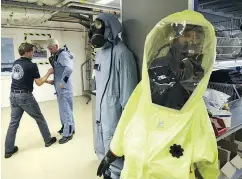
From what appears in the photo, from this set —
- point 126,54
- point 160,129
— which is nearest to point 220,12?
point 126,54

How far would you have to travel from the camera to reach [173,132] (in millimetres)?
1018

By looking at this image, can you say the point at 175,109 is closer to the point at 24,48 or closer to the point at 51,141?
the point at 24,48

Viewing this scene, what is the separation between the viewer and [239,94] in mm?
1899

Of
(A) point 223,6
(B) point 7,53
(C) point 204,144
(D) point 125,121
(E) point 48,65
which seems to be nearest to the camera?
(C) point 204,144

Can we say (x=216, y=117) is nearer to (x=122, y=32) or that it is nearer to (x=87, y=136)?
(x=122, y=32)

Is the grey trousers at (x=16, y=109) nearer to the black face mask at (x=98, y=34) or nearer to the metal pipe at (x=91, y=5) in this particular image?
the black face mask at (x=98, y=34)

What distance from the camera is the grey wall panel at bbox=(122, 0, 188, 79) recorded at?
1.25 metres

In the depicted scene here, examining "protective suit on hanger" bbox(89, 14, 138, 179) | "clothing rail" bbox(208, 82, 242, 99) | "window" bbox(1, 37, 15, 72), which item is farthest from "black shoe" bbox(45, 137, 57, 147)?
"window" bbox(1, 37, 15, 72)

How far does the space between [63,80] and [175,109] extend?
7.44ft

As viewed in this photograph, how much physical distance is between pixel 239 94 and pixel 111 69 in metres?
1.28

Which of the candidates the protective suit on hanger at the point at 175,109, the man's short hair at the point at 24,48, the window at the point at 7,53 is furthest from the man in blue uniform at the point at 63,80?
the window at the point at 7,53

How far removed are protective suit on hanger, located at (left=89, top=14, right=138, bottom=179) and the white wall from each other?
468 cm

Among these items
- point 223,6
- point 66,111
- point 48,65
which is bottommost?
point 66,111

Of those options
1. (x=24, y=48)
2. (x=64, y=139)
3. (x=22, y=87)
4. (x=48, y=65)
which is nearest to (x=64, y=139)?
(x=64, y=139)
